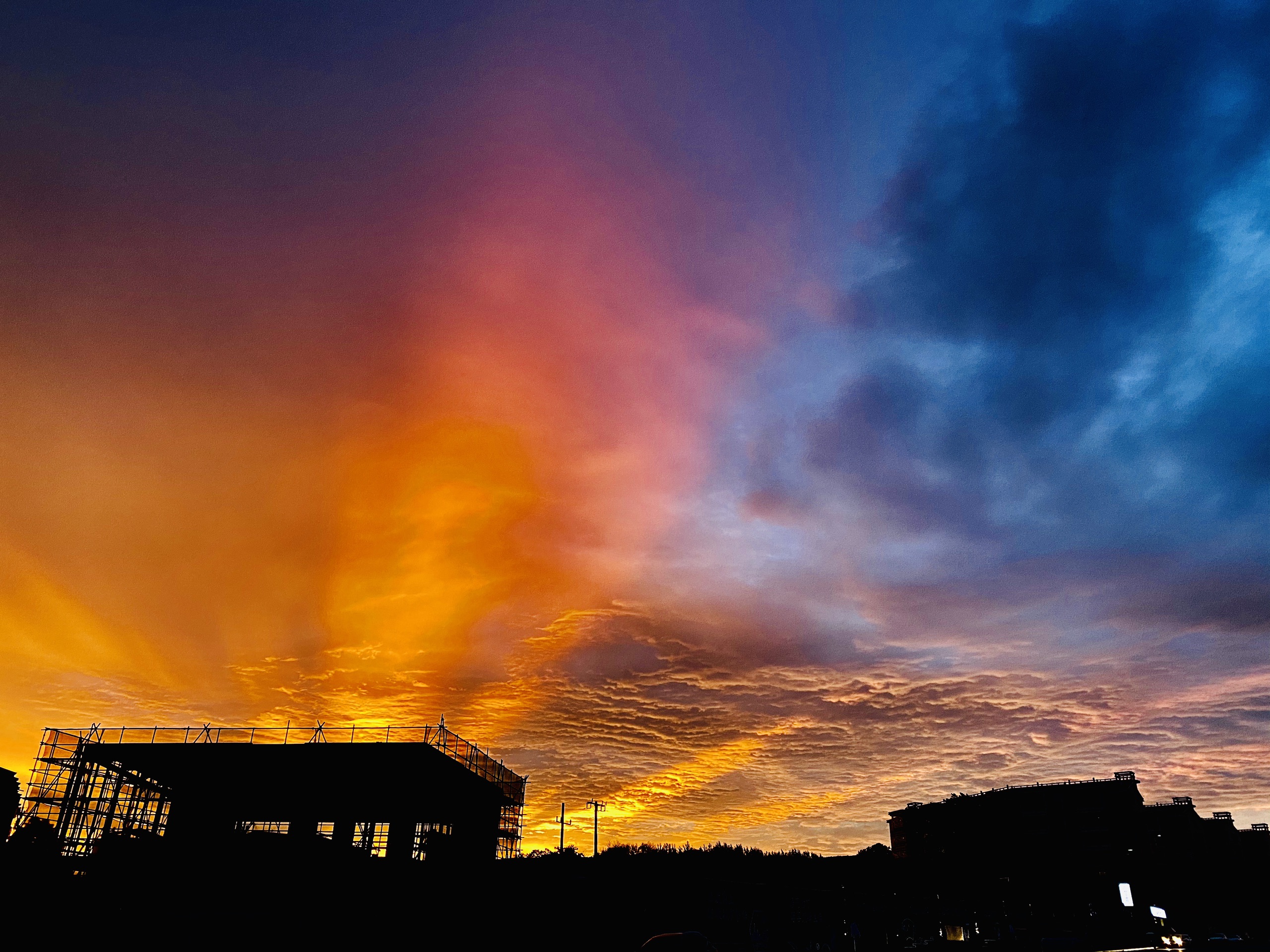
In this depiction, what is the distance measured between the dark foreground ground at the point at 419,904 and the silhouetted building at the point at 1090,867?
23.1 meters

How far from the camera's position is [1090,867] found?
99.6 metres

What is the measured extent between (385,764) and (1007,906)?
84.7 m

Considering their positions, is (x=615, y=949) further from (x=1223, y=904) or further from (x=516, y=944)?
(x=1223, y=904)

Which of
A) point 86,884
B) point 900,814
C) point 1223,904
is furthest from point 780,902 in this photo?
point 900,814

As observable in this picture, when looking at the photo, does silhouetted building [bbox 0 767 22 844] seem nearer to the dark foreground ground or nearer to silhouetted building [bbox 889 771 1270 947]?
the dark foreground ground

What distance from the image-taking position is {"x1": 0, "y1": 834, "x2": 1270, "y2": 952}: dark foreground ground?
36188 millimetres

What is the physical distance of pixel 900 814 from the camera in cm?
14238

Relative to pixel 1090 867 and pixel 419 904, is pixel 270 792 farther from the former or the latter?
pixel 1090 867

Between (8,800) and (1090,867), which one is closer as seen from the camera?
(8,800)

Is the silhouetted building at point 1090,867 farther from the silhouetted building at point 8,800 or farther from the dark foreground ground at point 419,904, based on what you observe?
the silhouetted building at point 8,800

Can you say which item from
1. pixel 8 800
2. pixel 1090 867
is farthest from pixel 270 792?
pixel 1090 867

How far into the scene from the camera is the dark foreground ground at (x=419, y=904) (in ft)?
119

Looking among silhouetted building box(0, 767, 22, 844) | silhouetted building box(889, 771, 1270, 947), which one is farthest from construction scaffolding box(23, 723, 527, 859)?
silhouetted building box(889, 771, 1270, 947)

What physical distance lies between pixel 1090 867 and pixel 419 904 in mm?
95717
